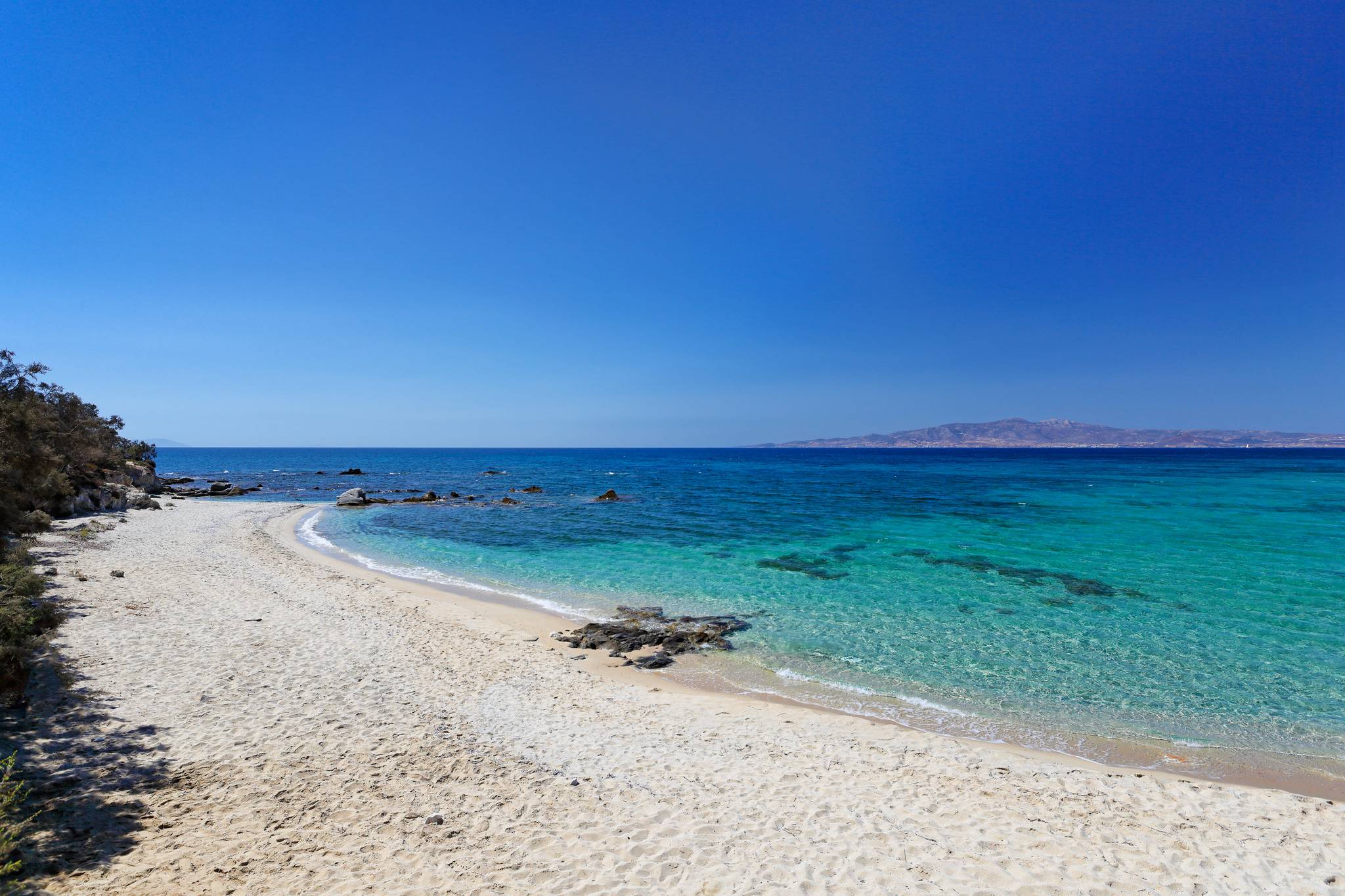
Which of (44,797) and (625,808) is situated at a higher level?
(44,797)

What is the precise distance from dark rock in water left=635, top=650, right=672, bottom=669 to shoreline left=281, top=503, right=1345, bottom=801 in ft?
0.89

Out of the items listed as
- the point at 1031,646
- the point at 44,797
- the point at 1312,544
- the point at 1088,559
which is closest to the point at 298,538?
the point at 44,797

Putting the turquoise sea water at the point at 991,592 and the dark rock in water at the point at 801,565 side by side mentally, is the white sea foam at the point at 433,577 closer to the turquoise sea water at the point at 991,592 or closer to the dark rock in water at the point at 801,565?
the turquoise sea water at the point at 991,592

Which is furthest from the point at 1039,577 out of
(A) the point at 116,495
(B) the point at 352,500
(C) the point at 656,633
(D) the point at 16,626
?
(A) the point at 116,495

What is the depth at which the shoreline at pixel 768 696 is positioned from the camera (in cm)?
912

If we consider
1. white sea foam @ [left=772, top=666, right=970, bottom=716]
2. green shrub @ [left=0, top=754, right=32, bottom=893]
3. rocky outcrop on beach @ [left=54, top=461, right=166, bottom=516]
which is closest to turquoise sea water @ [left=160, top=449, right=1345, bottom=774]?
white sea foam @ [left=772, top=666, right=970, bottom=716]

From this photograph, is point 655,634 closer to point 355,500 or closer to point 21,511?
point 21,511

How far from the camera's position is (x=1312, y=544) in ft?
92.6

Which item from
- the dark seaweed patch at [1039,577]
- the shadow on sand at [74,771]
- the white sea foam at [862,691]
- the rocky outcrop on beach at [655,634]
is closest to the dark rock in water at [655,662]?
the rocky outcrop on beach at [655,634]

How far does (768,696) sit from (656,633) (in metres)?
4.48

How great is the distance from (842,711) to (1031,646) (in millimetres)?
7245

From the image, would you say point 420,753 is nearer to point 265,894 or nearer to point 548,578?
point 265,894

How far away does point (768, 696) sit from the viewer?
1252 cm

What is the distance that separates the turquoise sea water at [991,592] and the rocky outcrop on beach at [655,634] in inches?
30.3
